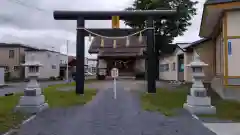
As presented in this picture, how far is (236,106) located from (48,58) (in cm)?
3854

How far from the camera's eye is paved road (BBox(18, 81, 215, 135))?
282 inches

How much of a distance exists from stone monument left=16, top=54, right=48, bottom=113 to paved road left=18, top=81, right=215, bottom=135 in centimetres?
45

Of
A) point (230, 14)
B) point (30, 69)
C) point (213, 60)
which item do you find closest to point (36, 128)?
point (30, 69)

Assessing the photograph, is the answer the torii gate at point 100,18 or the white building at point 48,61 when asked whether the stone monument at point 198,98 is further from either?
the white building at point 48,61

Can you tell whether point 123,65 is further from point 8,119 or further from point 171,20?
point 8,119

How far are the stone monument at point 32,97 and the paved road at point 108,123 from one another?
45 centimetres

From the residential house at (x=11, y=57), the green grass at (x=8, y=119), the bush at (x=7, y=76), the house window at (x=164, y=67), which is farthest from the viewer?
the residential house at (x=11, y=57)

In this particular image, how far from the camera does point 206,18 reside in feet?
49.6

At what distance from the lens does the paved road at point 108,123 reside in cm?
717

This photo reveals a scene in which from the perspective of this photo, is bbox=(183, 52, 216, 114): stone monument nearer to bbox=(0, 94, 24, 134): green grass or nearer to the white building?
bbox=(0, 94, 24, 134): green grass

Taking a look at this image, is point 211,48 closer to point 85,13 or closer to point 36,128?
point 85,13

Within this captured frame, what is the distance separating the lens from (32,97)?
10.3 meters

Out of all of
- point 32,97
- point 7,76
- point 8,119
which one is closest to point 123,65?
point 7,76

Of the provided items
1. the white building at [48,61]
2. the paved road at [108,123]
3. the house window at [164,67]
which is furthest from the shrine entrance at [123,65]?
the paved road at [108,123]
